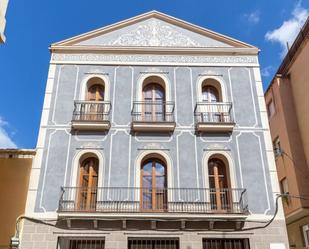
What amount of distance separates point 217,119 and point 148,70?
3.56 m

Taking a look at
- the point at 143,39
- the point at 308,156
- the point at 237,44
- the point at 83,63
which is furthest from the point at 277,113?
the point at 83,63

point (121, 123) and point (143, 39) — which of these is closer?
point (121, 123)

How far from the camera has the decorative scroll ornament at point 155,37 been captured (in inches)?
603

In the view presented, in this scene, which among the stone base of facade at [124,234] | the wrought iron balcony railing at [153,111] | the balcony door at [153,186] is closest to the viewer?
the stone base of facade at [124,234]

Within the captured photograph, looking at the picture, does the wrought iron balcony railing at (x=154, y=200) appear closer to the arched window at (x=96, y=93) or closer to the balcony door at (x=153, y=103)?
the balcony door at (x=153, y=103)

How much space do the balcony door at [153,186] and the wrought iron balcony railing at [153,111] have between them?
65.6 inches

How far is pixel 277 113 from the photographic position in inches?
733

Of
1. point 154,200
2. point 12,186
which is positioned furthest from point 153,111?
point 12,186

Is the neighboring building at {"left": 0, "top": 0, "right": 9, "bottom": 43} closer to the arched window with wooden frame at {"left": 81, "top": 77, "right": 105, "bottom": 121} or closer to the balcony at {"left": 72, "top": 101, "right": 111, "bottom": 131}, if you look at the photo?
the balcony at {"left": 72, "top": 101, "right": 111, "bottom": 131}

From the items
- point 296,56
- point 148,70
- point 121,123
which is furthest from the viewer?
point 296,56

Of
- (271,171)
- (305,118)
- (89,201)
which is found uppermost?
(305,118)

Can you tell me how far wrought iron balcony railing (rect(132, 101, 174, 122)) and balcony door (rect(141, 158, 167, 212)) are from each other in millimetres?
1667

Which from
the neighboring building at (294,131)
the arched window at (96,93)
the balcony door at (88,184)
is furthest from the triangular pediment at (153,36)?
the balcony door at (88,184)

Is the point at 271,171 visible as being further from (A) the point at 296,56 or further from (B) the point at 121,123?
(A) the point at 296,56
